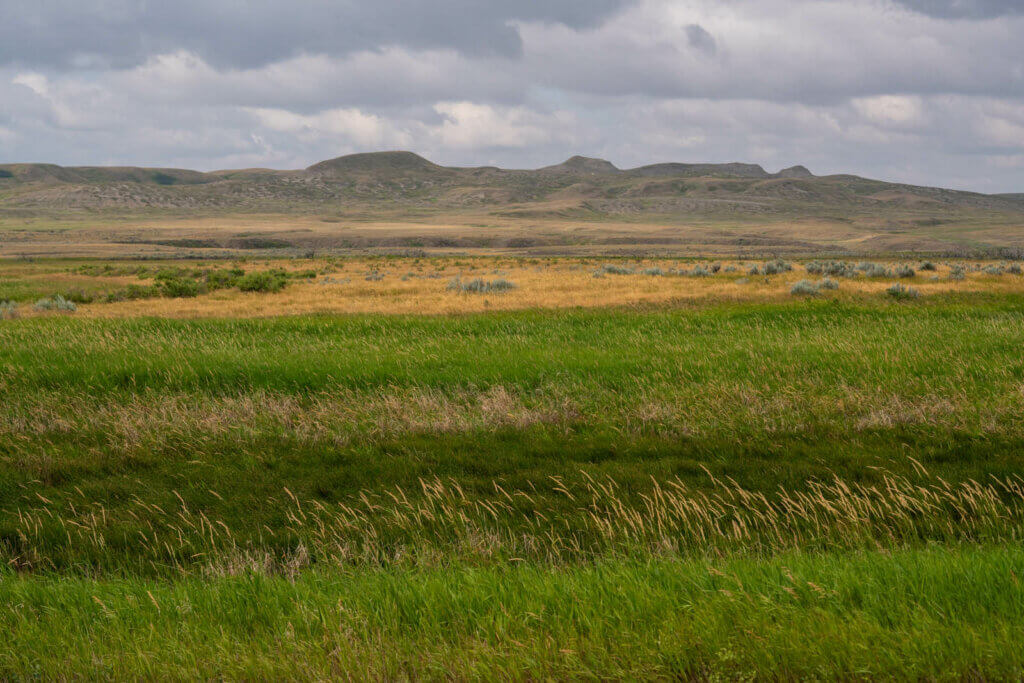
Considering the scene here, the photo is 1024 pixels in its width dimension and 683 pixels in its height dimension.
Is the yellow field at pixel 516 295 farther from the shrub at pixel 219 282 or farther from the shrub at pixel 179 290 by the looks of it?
the shrub at pixel 219 282

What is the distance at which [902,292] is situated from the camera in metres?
26.4

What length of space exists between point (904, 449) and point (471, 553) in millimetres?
6107

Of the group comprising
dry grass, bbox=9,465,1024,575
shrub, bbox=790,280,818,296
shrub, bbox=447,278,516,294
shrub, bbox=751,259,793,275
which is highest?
shrub, bbox=751,259,793,275

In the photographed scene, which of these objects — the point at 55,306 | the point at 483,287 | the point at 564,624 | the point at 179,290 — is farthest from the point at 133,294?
the point at 564,624

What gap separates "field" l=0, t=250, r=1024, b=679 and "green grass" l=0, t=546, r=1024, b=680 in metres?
0.02

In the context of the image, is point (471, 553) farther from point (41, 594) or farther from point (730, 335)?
point (730, 335)

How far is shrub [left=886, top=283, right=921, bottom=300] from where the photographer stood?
85.5 ft

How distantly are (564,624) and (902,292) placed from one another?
26683mm

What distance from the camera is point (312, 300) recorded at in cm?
3434

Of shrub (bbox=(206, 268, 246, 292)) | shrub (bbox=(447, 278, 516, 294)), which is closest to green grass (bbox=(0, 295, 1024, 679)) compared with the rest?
shrub (bbox=(447, 278, 516, 294))

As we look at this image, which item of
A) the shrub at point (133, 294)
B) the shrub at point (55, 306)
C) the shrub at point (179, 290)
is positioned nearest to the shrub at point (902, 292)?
the shrub at point (55, 306)

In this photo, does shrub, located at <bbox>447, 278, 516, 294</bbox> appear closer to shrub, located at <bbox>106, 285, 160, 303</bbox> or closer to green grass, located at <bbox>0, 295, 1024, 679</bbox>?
shrub, located at <bbox>106, 285, 160, 303</bbox>

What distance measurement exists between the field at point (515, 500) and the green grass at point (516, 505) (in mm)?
38

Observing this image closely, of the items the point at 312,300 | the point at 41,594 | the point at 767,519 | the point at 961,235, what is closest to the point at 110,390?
the point at 41,594
